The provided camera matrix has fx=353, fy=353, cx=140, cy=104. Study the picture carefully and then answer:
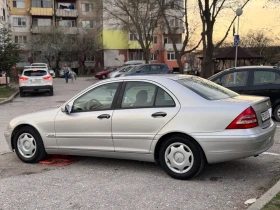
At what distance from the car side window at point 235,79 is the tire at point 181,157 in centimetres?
564

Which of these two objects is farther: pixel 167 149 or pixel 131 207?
pixel 167 149

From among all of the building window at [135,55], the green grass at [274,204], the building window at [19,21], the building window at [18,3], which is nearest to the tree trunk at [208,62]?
the green grass at [274,204]

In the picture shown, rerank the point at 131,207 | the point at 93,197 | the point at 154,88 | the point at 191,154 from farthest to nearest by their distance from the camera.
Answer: the point at 154,88, the point at 191,154, the point at 93,197, the point at 131,207

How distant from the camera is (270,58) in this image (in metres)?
50.7

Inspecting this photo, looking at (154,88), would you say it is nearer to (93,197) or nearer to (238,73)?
(93,197)

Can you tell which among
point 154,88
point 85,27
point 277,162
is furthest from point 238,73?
point 85,27

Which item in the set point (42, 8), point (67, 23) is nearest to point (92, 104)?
point (42, 8)

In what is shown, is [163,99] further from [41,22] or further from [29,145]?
[41,22]

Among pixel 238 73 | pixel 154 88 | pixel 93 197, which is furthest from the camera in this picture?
pixel 238 73

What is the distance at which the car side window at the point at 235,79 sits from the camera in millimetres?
10070

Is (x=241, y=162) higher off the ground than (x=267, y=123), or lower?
lower

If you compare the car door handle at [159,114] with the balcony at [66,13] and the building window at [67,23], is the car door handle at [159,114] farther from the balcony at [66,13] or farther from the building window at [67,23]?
the balcony at [66,13]

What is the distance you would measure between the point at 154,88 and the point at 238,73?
18.1 ft

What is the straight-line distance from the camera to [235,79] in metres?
10.2
